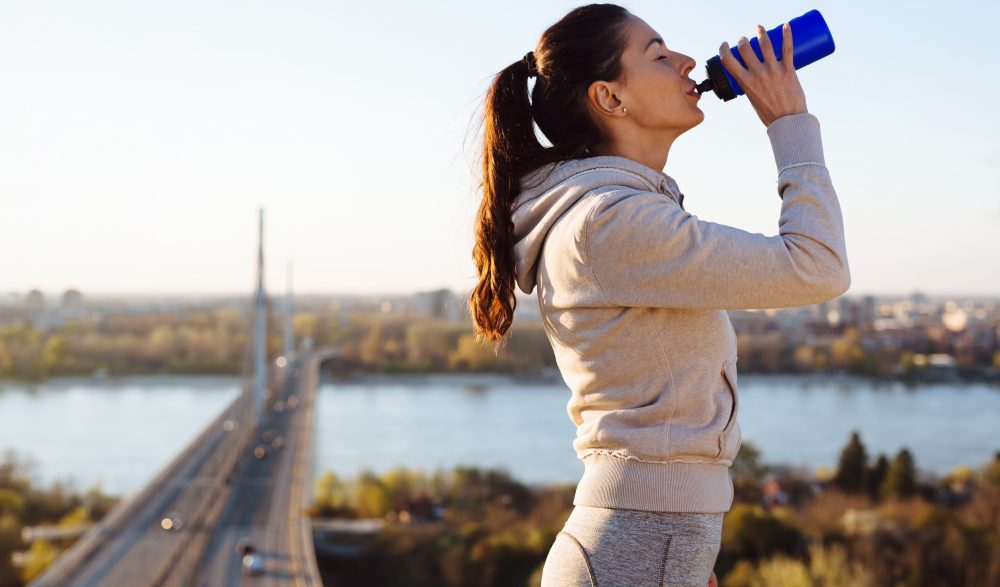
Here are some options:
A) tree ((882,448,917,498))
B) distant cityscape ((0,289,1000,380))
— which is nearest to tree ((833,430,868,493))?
tree ((882,448,917,498))

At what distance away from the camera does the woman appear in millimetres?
571

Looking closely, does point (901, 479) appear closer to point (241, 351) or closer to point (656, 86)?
point (656, 86)

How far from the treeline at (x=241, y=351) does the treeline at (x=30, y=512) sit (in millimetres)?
7607

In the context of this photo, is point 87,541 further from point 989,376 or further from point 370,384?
point 989,376

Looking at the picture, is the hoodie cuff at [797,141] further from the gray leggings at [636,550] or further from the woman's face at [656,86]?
the gray leggings at [636,550]

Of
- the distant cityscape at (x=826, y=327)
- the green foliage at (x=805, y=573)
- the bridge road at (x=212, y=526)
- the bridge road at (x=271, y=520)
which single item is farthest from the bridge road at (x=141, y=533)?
the distant cityscape at (x=826, y=327)

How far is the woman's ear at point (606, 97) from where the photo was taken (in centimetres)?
65

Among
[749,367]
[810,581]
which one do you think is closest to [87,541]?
[810,581]

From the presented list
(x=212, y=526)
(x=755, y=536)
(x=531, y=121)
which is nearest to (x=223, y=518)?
(x=212, y=526)

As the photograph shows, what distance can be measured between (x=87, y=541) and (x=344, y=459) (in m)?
5.95

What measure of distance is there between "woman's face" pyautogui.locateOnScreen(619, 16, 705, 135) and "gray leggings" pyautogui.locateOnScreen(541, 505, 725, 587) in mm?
254

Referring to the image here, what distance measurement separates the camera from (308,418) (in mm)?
14234

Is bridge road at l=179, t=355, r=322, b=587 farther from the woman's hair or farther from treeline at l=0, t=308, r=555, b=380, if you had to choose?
the woman's hair

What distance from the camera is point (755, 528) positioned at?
691 cm
